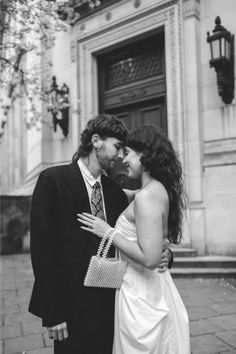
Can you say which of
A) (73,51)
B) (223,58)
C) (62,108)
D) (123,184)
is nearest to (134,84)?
(62,108)

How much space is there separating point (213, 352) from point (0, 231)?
25.7 ft

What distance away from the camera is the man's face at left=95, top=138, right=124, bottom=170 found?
2584 mm

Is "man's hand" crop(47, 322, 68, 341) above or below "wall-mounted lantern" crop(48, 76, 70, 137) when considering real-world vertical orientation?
below

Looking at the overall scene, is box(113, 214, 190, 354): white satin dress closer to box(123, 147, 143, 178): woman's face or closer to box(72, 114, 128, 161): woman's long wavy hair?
box(123, 147, 143, 178): woman's face

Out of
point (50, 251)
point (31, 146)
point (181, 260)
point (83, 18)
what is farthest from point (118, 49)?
point (50, 251)

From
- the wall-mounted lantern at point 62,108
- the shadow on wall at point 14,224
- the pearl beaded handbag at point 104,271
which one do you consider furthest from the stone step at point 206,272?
the wall-mounted lantern at point 62,108

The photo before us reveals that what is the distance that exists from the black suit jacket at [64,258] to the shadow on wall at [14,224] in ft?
27.6

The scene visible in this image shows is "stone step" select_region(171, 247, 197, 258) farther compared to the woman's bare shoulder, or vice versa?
"stone step" select_region(171, 247, 197, 258)

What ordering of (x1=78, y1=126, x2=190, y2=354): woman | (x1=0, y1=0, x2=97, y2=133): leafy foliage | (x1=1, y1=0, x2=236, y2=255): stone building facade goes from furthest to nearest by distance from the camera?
(x1=1, y1=0, x2=236, y2=255): stone building facade, (x1=0, y1=0, x2=97, y2=133): leafy foliage, (x1=78, y1=126, x2=190, y2=354): woman

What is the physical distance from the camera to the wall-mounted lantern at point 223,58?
7.23m

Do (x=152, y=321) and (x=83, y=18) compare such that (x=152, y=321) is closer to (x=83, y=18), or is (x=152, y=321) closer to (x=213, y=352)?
(x=213, y=352)

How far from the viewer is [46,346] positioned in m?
3.91

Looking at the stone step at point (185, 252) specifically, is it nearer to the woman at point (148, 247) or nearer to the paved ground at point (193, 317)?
the paved ground at point (193, 317)

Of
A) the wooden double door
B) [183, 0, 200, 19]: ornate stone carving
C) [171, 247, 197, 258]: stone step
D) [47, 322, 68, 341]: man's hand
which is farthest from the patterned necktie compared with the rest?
[183, 0, 200, 19]: ornate stone carving
